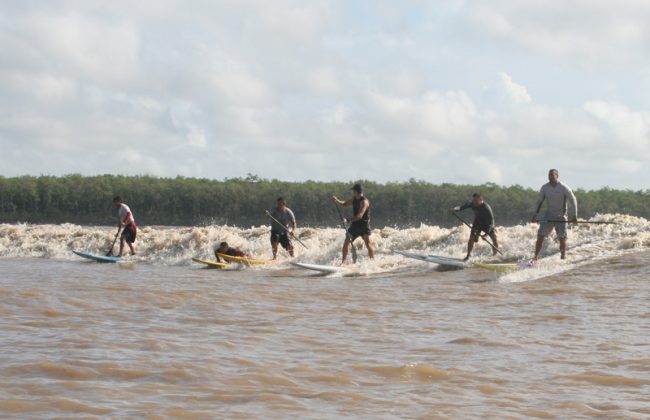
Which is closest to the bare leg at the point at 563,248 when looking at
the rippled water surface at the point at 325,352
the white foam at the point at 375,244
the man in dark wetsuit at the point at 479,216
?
the white foam at the point at 375,244

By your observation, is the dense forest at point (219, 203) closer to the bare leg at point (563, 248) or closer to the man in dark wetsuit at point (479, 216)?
the man in dark wetsuit at point (479, 216)

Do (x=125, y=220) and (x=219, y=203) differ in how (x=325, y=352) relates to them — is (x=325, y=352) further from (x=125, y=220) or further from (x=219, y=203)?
(x=219, y=203)

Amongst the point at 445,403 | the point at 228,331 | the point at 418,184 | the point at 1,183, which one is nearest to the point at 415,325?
the point at 228,331

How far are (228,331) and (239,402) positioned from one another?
2.77m

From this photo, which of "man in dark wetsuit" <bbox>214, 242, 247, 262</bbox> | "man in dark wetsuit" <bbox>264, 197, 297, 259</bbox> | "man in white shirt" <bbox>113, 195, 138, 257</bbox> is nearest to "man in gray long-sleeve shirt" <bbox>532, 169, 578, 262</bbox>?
"man in dark wetsuit" <bbox>264, 197, 297, 259</bbox>

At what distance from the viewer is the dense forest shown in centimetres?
5356

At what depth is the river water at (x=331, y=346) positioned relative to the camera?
17.7 feet

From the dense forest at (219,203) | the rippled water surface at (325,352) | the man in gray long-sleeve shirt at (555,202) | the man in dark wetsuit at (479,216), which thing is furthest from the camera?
the dense forest at (219,203)

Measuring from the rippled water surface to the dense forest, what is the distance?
4136 centimetres

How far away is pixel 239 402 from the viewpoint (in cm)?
538

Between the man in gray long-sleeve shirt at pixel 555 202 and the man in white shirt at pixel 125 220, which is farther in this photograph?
the man in white shirt at pixel 125 220

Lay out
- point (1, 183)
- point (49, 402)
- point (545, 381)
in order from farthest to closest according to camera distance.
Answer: point (1, 183) → point (545, 381) → point (49, 402)

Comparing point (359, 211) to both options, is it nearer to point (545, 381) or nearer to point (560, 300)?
point (560, 300)

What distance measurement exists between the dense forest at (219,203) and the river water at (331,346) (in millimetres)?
39122
